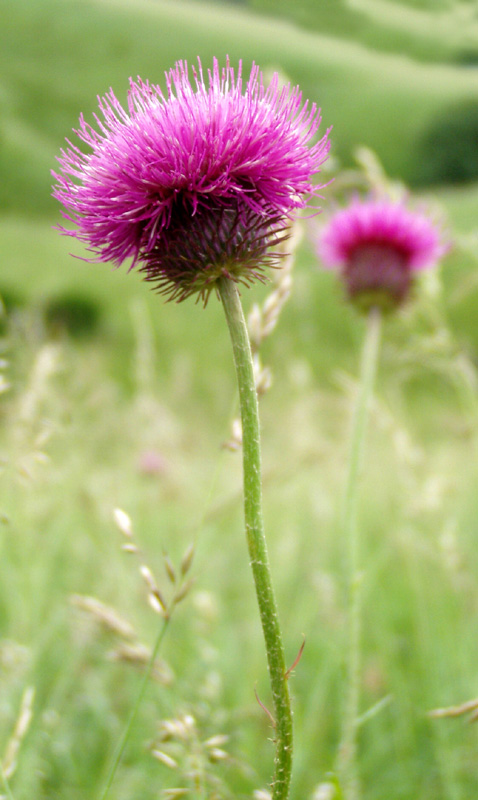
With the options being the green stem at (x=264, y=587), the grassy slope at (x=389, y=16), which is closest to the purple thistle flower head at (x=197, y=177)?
the green stem at (x=264, y=587)

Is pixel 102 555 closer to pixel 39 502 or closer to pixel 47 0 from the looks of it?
pixel 39 502

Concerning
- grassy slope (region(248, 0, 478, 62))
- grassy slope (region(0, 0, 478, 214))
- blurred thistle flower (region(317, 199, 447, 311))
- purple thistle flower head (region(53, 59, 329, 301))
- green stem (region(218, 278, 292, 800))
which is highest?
grassy slope (region(0, 0, 478, 214))

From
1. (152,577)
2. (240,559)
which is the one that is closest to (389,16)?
(152,577)

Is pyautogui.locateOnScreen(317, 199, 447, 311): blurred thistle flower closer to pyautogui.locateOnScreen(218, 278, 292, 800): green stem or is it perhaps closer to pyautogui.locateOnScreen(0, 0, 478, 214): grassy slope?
pyautogui.locateOnScreen(218, 278, 292, 800): green stem

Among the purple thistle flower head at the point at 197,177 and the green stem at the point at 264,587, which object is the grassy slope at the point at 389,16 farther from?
the green stem at the point at 264,587

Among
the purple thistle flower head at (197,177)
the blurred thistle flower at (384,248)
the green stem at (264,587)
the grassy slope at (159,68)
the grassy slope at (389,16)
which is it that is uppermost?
the grassy slope at (159,68)

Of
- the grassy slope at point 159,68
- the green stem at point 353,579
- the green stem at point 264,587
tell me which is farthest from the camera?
the grassy slope at point 159,68

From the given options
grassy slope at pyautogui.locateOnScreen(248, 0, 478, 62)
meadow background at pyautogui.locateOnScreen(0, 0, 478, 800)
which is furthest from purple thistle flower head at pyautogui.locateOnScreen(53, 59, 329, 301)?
grassy slope at pyautogui.locateOnScreen(248, 0, 478, 62)

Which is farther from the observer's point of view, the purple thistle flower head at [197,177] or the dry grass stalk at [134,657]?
the dry grass stalk at [134,657]
